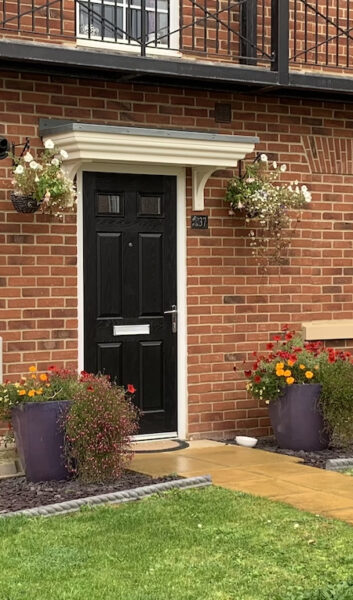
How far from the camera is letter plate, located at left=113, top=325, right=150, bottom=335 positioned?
9336 millimetres

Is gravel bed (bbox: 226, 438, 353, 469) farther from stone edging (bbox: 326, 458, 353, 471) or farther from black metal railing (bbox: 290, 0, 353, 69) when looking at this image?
black metal railing (bbox: 290, 0, 353, 69)

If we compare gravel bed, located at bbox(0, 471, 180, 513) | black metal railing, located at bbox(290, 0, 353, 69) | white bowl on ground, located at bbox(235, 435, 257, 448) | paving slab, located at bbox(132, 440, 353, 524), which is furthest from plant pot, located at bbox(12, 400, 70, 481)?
black metal railing, located at bbox(290, 0, 353, 69)

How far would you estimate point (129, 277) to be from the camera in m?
9.41

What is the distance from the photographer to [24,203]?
8.42 metres

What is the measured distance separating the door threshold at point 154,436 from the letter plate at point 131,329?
911mm

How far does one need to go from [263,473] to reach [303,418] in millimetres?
982

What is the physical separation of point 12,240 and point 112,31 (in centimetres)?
217

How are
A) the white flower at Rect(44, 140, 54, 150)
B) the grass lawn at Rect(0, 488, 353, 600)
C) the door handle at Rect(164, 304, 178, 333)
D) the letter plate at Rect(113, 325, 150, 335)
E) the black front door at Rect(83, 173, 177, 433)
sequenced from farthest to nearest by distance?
the door handle at Rect(164, 304, 178, 333) → the letter plate at Rect(113, 325, 150, 335) → the black front door at Rect(83, 173, 177, 433) → the white flower at Rect(44, 140, 54, 150) → the grass lawn at Rect(0, 488, 353, 600)

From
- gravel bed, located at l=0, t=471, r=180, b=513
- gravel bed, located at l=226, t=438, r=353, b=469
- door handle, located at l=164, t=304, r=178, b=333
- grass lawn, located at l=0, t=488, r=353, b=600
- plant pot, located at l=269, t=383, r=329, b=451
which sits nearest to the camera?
grass lawn, located at l=0, t=488, r=353, b=600

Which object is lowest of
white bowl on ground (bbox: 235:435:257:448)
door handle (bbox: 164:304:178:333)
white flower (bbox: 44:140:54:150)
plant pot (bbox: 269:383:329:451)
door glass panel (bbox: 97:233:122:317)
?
white bowl on ground (bbox: 235:435:257:448)

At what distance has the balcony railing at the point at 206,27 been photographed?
884 centimetres

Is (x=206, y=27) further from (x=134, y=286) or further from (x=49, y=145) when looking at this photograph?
(x=134, y=286)

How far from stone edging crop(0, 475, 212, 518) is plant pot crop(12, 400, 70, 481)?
26.2 inches

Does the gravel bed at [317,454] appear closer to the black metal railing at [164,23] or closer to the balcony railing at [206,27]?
the balcony railing at [206,27]
